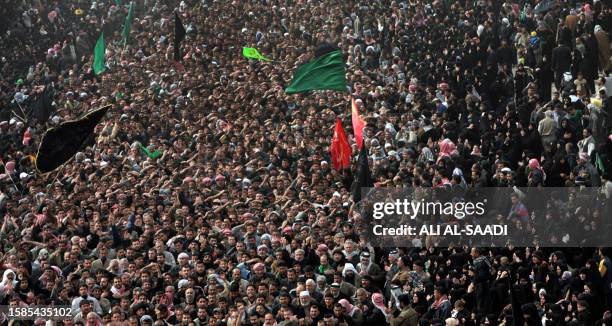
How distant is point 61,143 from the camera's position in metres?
25.0

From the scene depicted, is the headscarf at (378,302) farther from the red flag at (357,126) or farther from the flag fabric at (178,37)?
the flag fabric at (178,37)

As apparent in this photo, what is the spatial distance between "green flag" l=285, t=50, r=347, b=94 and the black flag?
146 inches

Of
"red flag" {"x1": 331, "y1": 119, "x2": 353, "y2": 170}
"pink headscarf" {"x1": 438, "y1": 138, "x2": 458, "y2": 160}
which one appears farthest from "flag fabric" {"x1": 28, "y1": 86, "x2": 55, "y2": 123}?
"pink headscarf" {"x1": 438, "y1": 138, "x2": 458, "y2": 160}

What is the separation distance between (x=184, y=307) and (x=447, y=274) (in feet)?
10.7

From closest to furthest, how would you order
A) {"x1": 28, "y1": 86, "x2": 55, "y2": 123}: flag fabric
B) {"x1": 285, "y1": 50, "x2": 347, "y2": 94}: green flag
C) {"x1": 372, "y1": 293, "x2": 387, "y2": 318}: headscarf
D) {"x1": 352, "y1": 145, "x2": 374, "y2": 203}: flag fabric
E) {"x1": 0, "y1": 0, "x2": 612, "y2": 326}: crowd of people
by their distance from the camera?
{"x1": 372, "y1": 293, "x2": 387, "y2": 318}: headscarf < {"x1": 0, "y1": 0, "x2": 612, "y2": 326}: crowd of people < {"x1": 352, "y1": 145, "x2": 374, "y2": 203}: flag fabric < {"x1": 285, "y1": 50, "x2": 347, "y2": 94}: green flag < {"x1": 28, "y1": 86, "x2": 55, "y2": 123}: flag fabric

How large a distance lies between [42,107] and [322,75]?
8366 mm

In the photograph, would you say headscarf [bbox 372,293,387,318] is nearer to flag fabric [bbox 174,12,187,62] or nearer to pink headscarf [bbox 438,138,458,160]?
pink headscarf [bbox 438,138,458,160]

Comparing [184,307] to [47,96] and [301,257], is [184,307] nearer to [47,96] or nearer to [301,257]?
[301,257]

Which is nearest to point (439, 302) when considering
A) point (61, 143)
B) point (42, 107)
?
point (61, 143)

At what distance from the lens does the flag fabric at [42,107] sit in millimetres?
33031

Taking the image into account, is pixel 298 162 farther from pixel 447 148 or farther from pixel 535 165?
pixel 535 165

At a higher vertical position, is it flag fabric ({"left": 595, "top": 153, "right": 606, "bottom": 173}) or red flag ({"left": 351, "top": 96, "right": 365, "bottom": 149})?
red flag ({"left": 351, "top": 96, "right": 365, "bottom": 149})

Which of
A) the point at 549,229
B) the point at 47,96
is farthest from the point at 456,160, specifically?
the point at 47,96

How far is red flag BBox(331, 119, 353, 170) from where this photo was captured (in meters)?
24.9
